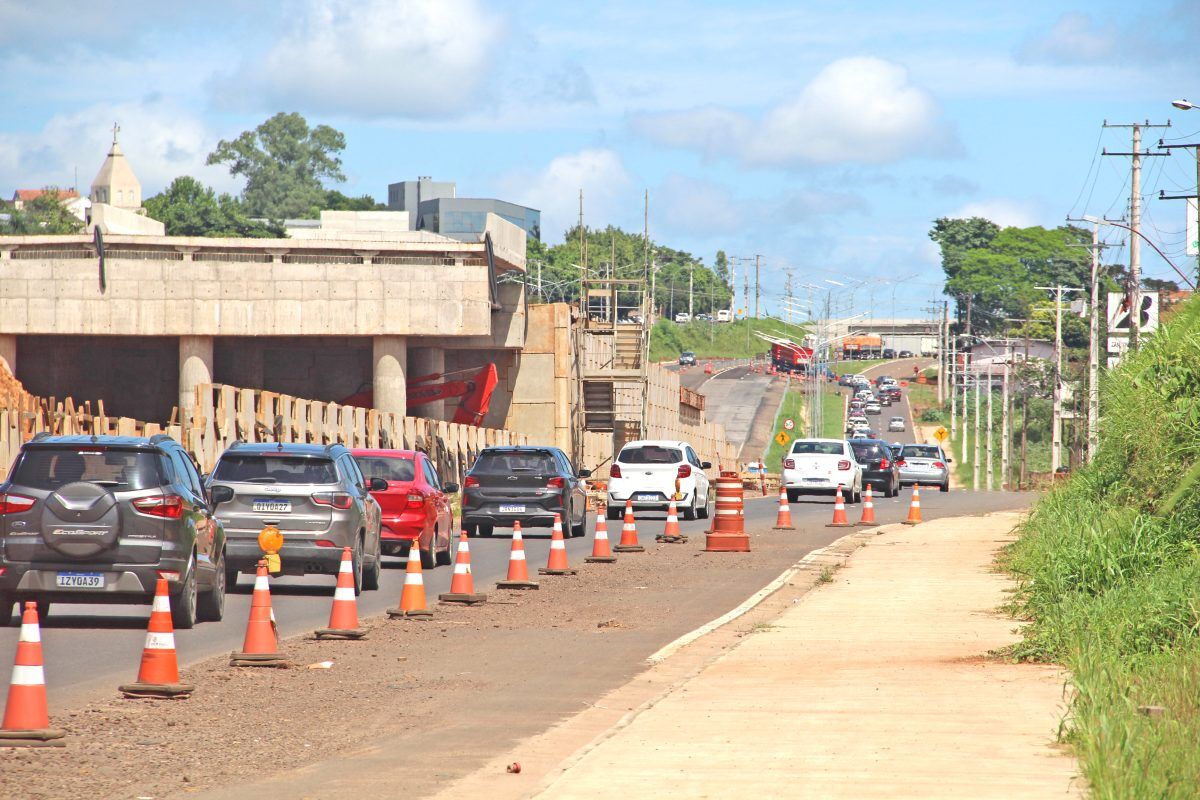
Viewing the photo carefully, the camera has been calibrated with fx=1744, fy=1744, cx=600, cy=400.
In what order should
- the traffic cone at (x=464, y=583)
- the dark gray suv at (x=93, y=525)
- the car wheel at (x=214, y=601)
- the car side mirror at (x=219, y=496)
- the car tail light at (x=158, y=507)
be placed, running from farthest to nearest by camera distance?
the traffic cone at (x=464, y=583) < the car side mirror at (x=219, y=496) < the car wheel at (x=214, y=601) < the car tail light at (x=158, y=507) < the dark gray suv at (x=93, y=525)

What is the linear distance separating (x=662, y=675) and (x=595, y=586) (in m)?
8.61

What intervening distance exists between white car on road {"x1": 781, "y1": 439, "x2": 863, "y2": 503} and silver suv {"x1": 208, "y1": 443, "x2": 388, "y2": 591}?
84.0 ft

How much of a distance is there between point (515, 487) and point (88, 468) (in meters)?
14.9

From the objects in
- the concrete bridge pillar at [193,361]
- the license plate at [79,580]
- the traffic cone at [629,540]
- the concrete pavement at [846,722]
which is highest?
the concrete bridge pillar at [193,361]

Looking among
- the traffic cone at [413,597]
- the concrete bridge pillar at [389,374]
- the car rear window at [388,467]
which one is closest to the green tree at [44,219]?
the concrete bridge pillar at [389,374]

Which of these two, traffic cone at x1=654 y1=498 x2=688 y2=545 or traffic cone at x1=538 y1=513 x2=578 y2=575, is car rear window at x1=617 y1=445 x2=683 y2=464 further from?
traffic cone at x1=538 y1=513 x2=578 y2=575

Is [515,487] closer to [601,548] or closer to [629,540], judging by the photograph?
[629,540]

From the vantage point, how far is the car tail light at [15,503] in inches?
591

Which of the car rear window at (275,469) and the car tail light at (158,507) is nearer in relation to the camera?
the car tail light at (158,507)

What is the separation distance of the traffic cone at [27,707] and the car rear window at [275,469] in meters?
9.76

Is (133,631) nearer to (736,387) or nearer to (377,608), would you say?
(377,608)

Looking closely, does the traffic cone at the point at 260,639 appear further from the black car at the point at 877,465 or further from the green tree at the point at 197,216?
the green tree at the point at 197,216

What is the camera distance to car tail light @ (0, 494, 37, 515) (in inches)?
591

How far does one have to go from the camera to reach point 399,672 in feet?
43.3
